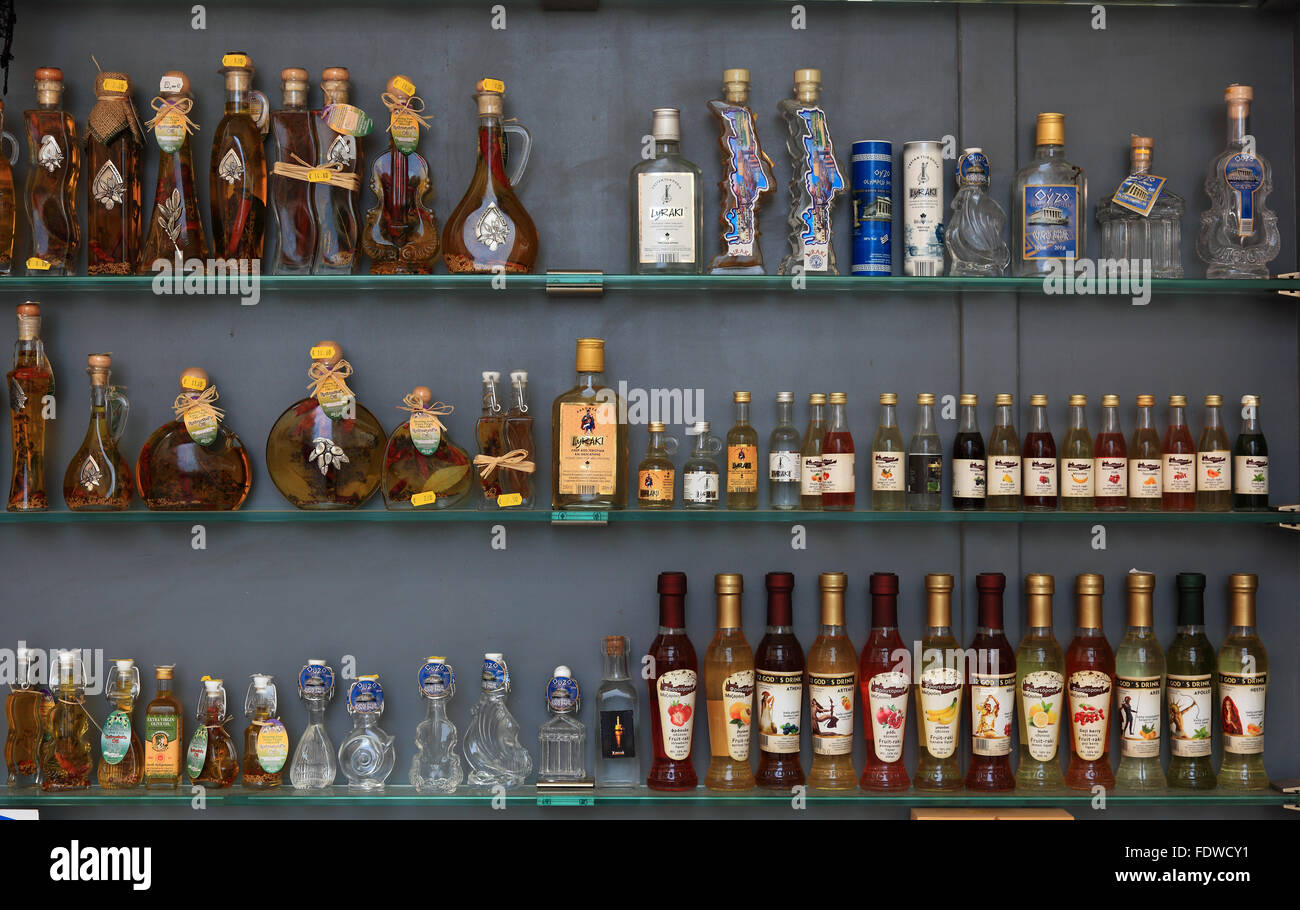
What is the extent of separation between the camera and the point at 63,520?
2.10 meters

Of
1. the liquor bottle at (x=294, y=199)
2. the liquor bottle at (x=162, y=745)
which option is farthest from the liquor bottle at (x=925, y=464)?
the liquor bottle at (x=162, y=745)

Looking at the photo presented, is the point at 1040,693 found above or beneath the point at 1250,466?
beneath

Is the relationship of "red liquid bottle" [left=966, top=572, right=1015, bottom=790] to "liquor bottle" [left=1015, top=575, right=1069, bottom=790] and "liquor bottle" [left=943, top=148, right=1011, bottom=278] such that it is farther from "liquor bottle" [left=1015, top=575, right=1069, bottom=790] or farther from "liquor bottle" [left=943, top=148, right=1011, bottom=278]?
"liquor bottle" [left=943, top=148, right=1011, bottom=278]

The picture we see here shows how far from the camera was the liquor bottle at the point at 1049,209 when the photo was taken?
2.12 m

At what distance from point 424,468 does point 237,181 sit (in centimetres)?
63

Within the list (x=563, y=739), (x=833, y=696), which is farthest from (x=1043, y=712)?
(x=563, y=739)

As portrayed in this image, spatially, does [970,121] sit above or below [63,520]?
above

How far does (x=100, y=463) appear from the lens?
2.13 metres

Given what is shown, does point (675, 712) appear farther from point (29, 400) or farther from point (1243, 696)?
point (29, 400)

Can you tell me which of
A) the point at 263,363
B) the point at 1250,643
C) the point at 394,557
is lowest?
the point at 1250,643

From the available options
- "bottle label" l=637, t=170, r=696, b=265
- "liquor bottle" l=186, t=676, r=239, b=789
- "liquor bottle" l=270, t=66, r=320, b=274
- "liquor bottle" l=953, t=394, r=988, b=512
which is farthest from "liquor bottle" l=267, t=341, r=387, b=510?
"liquor bottle" l=953, t=394, r=988, b=512

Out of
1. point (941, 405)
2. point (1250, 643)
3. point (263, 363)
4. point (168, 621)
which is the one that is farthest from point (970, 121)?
point (168, 621)
